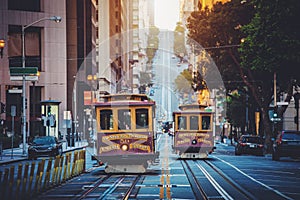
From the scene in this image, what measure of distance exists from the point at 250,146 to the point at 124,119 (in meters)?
25.8

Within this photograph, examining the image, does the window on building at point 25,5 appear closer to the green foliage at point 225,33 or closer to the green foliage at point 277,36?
the green foliage at point 225,33

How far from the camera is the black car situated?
46.3 meters

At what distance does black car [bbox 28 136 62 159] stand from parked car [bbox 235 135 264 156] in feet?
47.1

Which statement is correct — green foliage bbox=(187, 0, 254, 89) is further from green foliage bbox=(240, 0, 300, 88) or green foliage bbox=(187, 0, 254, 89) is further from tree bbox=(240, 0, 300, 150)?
green foliage bbox=(240, 0, 300, 88)

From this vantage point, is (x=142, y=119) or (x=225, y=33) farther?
(x=225, y=33)

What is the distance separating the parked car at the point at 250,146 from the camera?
2053 inches

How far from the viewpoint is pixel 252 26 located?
42625 mm

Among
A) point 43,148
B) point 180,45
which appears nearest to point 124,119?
point 43,148

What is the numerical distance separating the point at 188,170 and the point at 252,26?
44.9 feet

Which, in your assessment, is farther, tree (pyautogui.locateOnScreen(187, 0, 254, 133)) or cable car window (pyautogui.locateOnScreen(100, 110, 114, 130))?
tree (pyautogui.locateOnScreen(187, 0, 254, 133))

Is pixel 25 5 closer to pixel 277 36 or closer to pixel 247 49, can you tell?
pixel 247 49

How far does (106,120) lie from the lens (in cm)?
2862

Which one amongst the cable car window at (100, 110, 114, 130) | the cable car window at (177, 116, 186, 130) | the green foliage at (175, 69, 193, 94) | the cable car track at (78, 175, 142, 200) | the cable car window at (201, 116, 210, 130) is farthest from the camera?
the green foliage at (175, 69, 193, 94)

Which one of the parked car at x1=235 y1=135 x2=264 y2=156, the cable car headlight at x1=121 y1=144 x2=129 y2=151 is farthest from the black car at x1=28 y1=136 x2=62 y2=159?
the cable car headlight at x1=121 y1=144 x2=129 y2=151
